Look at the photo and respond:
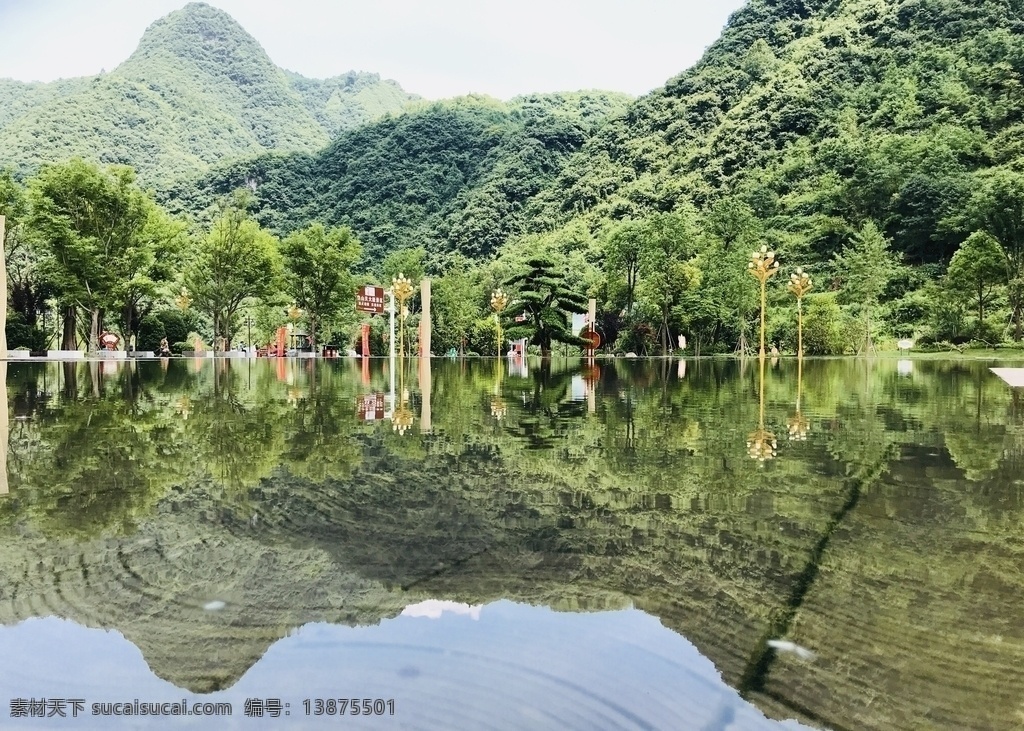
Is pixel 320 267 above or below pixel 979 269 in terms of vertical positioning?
above

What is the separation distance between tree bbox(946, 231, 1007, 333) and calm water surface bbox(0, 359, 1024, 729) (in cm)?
3846

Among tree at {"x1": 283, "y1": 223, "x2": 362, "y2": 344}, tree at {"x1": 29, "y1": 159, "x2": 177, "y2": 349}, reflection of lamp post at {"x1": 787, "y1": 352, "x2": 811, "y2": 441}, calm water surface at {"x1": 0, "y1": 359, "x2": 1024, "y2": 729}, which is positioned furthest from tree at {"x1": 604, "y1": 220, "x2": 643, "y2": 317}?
calm water surface at {"x1": 0, "y1": 359, "x2": 1024, "y2": 729}

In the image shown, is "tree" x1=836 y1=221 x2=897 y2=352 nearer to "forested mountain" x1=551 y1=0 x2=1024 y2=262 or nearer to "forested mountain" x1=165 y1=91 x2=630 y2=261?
"forested mountain" x1=551 y1=0 x2=1024 y2=262

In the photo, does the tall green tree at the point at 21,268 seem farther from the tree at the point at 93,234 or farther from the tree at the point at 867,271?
the tree at the point at 867,271

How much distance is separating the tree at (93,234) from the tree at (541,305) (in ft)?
46.2

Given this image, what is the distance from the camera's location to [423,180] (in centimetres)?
8094

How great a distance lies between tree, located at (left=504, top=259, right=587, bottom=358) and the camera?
108 ft

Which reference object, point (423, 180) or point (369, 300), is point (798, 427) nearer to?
point (369, 300)

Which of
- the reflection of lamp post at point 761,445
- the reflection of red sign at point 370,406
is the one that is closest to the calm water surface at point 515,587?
the reflection of lamp post at point 761,445

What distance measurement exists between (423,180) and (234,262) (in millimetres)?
48941

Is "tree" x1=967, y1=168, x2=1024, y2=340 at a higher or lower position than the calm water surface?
higher

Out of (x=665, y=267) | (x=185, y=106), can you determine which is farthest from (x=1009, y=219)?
(x=185, y=106)

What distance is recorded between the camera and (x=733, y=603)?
2041 millimetres

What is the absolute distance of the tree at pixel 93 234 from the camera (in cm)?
2673
